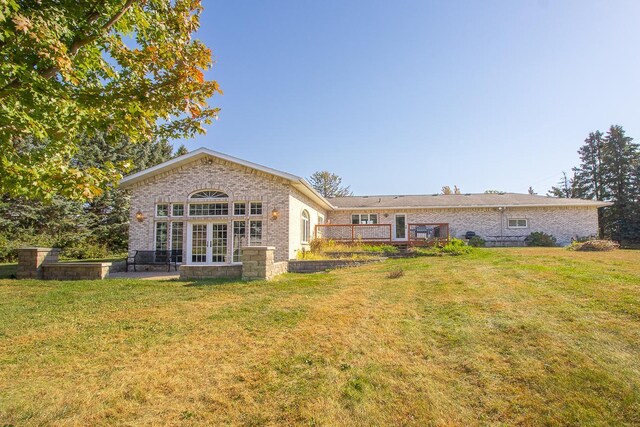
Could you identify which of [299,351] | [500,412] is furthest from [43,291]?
[500,412]

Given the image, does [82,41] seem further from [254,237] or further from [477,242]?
[477,242]

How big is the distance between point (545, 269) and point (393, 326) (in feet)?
19.5

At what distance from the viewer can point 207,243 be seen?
14977 millimetres

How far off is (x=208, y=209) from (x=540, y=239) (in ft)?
62.6

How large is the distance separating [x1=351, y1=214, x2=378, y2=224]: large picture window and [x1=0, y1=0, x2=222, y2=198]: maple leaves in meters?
19.3

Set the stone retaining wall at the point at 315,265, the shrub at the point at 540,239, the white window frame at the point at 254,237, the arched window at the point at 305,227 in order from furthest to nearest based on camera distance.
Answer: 1. the shrub at the point at 540,239
2. the arched window at the point at 305,227
3. the white window frame at the point at 254,237
4. the stone retaining wall at the point at 315,265

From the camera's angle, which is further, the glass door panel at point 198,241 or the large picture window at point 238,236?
the glass door panel at point 198,241

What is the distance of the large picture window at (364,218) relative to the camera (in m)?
24.2

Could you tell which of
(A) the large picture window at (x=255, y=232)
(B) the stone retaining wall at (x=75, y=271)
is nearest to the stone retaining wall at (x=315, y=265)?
(A) the large picture window at (x=255, y=232)

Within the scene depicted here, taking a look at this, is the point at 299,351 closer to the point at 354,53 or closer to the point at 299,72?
the point at 354,53

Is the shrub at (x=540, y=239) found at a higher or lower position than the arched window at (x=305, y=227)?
lower

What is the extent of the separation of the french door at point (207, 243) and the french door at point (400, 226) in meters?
12.8

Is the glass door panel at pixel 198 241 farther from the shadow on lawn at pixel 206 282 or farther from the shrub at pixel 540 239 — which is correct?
the shrub at pixel 540 239

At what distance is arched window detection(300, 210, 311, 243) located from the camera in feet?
56.4
